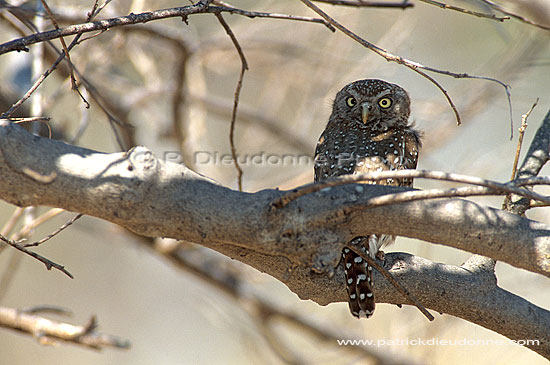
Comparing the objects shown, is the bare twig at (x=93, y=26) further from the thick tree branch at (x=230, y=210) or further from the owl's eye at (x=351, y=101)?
the owl's eye at (x=351, y=101)

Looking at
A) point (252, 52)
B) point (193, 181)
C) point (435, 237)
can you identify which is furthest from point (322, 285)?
point (252, 52)

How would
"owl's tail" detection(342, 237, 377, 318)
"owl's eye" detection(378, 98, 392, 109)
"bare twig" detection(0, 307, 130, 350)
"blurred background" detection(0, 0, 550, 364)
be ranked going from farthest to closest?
"blurred background" detection(0, 0, 550, 364) < "owl's eye" detection(378, 98, 392, 109) < "bare twig" detection(0, 307, 130, 350) < "owl's tail" detection(342, 237, 377, 318)

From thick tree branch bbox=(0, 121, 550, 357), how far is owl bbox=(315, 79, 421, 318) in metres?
0.62

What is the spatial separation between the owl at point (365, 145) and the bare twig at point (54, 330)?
1.54 m

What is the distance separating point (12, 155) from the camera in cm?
194

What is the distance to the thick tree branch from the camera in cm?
196

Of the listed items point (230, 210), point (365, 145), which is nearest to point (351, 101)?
point (365, 145)

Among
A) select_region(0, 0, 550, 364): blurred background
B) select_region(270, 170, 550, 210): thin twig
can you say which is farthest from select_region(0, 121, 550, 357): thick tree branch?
select_region(0, 0, 550, 364): blurred background

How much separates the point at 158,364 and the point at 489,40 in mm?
7500

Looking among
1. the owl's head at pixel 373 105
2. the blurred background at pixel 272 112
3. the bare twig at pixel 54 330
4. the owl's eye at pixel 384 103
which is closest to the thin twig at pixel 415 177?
the bare twig at pixel 54 330

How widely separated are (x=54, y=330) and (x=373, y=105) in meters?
2.85

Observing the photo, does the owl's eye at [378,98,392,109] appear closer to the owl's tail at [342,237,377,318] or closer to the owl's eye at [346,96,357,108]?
the owl's eye at [346,96,357,108]

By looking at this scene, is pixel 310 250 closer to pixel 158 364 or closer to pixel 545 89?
pixel 545 89

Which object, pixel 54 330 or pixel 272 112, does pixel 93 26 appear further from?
pixel 272 112
